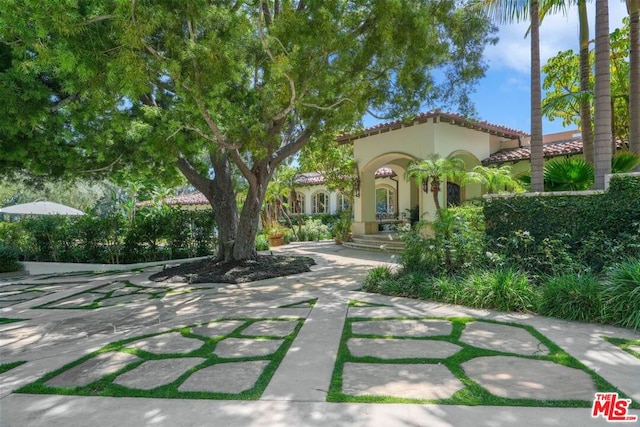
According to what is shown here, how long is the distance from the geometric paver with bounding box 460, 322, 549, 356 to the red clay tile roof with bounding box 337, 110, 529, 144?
884 centimetres

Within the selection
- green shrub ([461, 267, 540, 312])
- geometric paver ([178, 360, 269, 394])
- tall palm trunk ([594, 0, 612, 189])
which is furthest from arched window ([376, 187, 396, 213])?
geometric paver ([178, 360, 269, 394])

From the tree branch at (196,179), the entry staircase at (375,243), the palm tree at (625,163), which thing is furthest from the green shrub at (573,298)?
the tree branch at (196,179)

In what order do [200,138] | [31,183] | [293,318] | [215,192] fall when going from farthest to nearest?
[31,183], [215,192], [200,138], [293,318]

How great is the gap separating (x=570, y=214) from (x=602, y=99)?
227cm

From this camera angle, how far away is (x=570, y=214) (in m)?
7.19

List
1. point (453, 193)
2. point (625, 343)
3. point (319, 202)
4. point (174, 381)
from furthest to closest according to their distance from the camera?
point (319, 202), point (453, 193), point (625, 343), point (174, 381)

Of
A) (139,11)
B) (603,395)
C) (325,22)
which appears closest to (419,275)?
(603,395)

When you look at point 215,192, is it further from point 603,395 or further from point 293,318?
point 603,395

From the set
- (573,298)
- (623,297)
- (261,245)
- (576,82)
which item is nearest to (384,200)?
(261,245)

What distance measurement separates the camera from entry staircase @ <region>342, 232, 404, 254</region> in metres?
14.8

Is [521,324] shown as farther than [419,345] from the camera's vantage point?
Yes

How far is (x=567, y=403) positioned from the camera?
10.0ft

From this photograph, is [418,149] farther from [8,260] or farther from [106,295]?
[8,260]

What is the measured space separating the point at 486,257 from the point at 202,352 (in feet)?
18.2
